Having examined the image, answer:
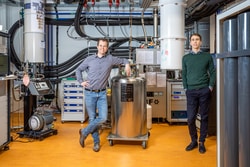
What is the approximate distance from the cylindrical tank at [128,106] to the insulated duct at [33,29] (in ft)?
6.14

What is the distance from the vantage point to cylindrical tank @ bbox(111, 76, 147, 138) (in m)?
3.07

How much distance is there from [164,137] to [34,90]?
6.33 feet

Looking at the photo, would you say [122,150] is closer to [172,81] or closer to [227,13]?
[172,81]

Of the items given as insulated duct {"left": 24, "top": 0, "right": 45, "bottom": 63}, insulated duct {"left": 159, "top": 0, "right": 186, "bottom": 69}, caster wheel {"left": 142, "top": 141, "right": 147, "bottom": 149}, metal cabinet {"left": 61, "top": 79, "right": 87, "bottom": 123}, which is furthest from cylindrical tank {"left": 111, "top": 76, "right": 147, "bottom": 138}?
insulated duct {"left": 24, "top": 0, "right": 45, "bottom": 63}

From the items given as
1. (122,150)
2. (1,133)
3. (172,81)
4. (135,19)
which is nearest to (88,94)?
(122,150)

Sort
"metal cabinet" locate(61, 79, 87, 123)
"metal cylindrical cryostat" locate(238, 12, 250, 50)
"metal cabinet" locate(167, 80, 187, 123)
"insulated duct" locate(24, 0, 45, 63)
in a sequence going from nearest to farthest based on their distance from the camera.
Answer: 1. "metal cylindrical cryostat" locate(238, 12, 250, 50)
2. "insulated duct" locate(24, 0, 45, 63)
3. "metal cabinet" locate(167, 80, 187, 123)
4. "metal cabinet" locate(61, 79, 87, 123)

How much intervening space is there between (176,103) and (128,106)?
5.12 ft

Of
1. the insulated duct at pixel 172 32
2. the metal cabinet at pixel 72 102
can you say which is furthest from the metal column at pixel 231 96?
the metal cabinet at pixel 72 102

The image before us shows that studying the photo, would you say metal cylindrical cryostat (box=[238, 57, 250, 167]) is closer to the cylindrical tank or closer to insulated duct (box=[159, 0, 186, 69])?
insulated duct (box=[159, 0, 186, 69])

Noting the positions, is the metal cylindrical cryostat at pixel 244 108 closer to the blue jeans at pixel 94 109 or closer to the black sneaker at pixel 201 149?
the black sneaker at pixel 201 149

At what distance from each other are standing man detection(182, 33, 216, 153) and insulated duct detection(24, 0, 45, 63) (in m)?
2.64

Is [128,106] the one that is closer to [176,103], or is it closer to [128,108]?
[128,108]

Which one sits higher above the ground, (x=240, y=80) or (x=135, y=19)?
(x=135, y=19)

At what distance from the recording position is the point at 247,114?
106cm
